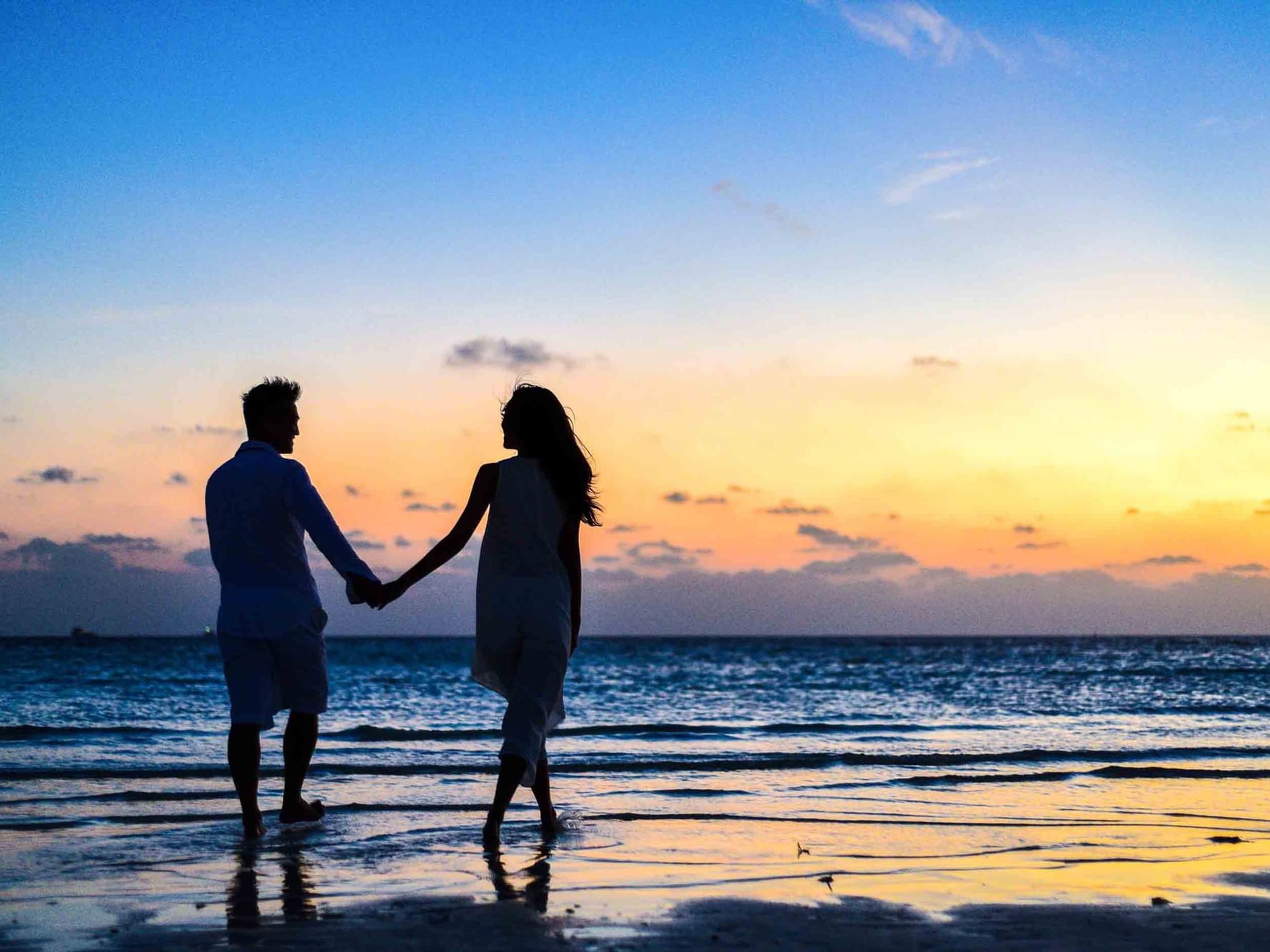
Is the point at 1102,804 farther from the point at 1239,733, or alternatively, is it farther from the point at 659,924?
the point at 1239,733

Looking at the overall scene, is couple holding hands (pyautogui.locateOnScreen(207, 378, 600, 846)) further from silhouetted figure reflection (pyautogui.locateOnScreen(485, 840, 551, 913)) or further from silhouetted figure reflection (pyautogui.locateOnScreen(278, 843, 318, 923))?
silhouetted figure reflection (pyautogui.locateOnScreen(278, 843, 318, 923))

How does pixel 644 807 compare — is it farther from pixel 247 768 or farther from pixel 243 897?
pixel 243 897

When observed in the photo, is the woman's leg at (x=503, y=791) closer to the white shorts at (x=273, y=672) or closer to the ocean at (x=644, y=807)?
the ocean at (x=644, y=807)

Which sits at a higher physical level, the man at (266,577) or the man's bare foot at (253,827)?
the man at (266,577)

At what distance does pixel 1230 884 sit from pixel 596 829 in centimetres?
287

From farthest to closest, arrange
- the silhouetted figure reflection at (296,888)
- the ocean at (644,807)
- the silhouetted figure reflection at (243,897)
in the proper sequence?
1. the ocean at (644,807)
2. the silhouetted figure reflection at (296,888)
3. the silhouetted figure reflection at (243,897)

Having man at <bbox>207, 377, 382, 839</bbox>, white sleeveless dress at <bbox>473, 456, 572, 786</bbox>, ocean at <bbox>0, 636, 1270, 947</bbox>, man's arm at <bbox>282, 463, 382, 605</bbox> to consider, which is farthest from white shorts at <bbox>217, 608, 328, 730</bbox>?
white sleeveless dress at <bbox>473, 456, 572, 786</bbox>

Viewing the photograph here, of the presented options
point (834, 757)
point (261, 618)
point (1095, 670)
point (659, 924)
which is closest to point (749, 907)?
point (659, 924)

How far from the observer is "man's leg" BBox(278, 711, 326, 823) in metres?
5.50

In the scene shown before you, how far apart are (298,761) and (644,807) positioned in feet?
7.46

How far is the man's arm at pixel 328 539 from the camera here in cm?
518

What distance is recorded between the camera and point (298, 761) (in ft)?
18.4

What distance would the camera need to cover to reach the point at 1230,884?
463 centimetres

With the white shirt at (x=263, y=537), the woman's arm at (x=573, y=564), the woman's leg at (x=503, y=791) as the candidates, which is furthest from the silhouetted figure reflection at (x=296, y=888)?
the woman's arm at (x=573, y=564)
